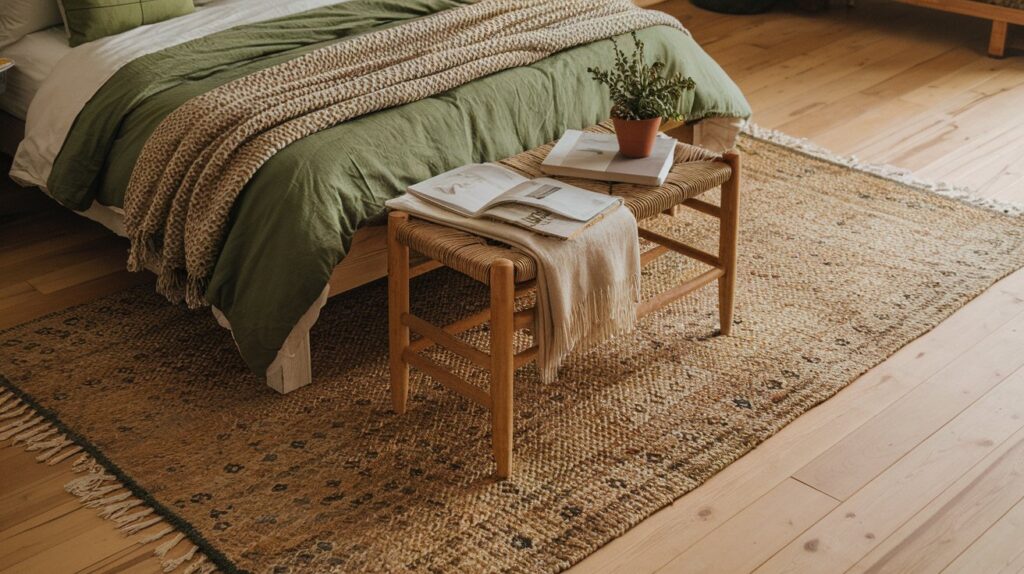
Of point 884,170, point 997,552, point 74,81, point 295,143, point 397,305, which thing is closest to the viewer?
point 997,552

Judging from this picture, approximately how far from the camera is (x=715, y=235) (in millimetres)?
3037

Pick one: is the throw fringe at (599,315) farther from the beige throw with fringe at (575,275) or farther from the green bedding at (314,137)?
the green bedding at (314,137)

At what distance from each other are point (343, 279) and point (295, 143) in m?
0.31

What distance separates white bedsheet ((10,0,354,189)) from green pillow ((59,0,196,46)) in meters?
0.04

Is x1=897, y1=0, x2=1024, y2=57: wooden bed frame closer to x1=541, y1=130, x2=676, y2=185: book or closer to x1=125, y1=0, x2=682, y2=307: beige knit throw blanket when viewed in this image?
x1=125, y1=0, x2=682, y2=307: beige knit throw blanket

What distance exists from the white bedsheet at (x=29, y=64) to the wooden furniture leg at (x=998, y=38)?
340 cm

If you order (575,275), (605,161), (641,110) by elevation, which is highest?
(641,110)

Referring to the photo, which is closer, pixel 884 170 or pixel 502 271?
pixel 502 271

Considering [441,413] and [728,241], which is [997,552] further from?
[441,413]

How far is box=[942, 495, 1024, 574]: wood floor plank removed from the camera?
1.87 metres

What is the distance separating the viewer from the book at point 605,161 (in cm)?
227

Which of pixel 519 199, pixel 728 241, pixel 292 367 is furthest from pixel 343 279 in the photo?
pixel 728 241

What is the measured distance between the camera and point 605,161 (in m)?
2.33

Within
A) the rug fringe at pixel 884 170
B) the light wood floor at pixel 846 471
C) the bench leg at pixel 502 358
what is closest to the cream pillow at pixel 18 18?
the light wood floor at pixel 846 471
